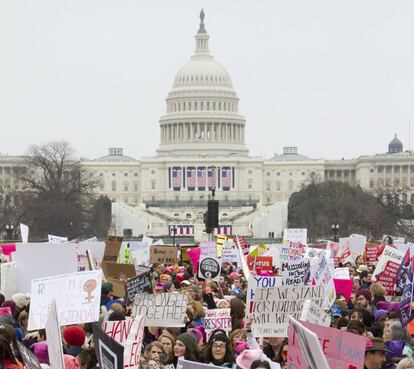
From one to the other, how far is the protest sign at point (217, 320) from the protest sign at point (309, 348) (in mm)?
6532

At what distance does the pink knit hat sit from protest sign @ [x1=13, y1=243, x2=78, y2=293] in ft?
25.1

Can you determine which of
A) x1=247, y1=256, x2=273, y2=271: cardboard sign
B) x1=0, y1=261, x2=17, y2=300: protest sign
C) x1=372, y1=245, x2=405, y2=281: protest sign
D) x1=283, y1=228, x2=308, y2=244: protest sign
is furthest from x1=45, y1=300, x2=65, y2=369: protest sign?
x1=283, y1=228, x2=308, y2=244: protest sign

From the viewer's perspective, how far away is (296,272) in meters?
19.8

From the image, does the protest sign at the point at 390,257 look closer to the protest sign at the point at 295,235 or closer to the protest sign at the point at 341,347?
the protest sign at the point at 341,347

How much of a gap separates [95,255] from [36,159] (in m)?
91.8

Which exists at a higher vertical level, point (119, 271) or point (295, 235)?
point (295, 235)

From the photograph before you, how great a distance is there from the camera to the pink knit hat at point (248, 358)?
11250mm

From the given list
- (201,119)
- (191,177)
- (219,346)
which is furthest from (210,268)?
(201,119)

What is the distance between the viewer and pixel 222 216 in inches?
6531

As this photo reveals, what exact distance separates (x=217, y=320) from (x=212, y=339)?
2.42 meters

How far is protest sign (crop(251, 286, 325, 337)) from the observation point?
1341 cm

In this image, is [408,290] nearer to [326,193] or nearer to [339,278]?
[339,278]

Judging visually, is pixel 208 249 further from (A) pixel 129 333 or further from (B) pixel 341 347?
(B) pixel 341 347

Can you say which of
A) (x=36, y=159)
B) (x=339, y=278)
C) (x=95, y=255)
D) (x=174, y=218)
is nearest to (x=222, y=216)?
(x=174, y=218)
